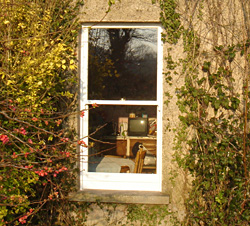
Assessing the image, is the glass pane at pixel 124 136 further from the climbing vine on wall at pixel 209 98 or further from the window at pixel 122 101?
the climbing vine on wall at pixel 209 98

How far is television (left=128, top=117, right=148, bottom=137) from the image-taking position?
4.79m

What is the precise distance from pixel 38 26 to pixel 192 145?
2.40 meters

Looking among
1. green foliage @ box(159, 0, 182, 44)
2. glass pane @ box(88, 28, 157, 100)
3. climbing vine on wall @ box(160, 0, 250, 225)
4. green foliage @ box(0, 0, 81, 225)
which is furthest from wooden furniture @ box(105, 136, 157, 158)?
green foliage @ box(159, 0, 182, 44)

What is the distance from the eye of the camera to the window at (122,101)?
467 centimetres

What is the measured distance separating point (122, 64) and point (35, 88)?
1.35 m

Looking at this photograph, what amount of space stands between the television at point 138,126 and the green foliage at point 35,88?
851mm

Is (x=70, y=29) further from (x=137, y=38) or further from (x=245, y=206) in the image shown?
(x=245, y=206)

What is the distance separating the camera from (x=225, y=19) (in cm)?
452

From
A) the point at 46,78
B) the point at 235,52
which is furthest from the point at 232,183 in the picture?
the point at 46,78

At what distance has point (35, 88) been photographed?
4031mm

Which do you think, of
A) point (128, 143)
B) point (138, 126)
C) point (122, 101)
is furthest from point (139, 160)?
point (122, 101)

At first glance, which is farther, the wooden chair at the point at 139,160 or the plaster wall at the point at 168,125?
the wooden chair at the point at 139,160

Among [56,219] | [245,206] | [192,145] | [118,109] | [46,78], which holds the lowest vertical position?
[56,219]

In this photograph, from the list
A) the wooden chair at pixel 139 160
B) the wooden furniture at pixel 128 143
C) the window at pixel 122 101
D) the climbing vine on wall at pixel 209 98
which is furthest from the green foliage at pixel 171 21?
the wooden chair at pixel 139 160
